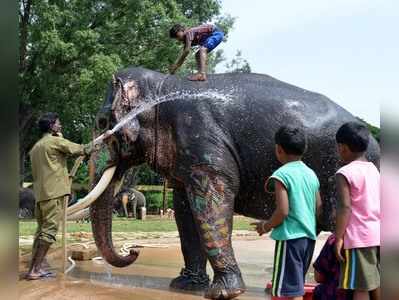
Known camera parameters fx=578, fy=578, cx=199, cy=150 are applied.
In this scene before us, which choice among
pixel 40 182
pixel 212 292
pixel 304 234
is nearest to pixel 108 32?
pixel 40 182

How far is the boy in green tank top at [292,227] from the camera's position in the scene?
314cm

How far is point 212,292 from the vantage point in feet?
15.4

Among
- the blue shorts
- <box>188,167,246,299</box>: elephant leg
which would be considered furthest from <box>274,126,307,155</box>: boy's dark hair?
the blue shorts

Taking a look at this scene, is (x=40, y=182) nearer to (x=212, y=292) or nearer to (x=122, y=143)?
(x=122, y=143)

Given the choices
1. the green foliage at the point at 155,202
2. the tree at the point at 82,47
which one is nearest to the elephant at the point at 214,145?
the tree at the point at 82,47

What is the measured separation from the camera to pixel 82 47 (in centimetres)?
1973

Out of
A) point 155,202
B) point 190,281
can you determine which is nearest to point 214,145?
point 190,281

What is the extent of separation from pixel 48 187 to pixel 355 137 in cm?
342

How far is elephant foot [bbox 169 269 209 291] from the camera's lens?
18.0ft

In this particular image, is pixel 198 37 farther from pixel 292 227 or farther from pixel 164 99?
pixel 292 227

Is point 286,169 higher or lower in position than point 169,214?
higher

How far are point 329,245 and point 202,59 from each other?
2691 mm

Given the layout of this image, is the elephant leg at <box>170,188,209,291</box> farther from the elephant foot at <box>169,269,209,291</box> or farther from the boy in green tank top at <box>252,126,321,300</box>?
the boy in green tank top at <box>252,126,321,300</box>

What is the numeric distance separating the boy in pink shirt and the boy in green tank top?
16cm
